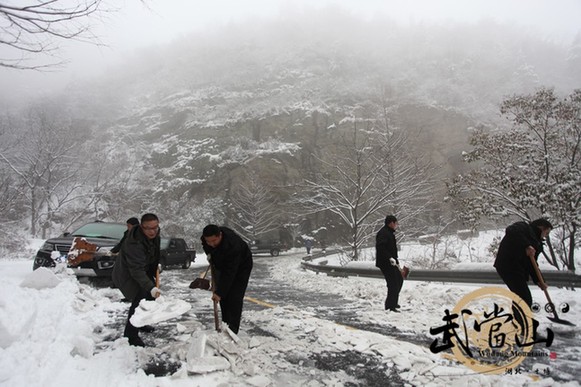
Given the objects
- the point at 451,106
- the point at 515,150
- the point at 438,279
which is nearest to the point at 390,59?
the point at 451,106

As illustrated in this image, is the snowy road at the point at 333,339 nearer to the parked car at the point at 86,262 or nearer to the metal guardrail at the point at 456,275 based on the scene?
the metal guardrail at the point at 456,275

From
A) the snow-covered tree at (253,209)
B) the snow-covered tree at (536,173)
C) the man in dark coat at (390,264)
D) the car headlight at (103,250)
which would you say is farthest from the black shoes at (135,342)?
the snow-covered tree at (253,209)

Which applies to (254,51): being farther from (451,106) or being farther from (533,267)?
(533,267)

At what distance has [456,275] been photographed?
28.1 feet

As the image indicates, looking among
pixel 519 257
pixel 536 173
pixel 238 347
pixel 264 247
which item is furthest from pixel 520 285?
pixel 264 247

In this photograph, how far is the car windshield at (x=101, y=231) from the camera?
30.9ft

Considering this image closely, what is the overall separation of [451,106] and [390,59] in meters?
13.5

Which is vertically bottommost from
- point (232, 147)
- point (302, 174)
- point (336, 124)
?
point (302, 174)

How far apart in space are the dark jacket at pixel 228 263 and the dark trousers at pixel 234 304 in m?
0.01

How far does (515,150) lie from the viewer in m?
10.6

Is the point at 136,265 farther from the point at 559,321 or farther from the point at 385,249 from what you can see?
the point at 559,321

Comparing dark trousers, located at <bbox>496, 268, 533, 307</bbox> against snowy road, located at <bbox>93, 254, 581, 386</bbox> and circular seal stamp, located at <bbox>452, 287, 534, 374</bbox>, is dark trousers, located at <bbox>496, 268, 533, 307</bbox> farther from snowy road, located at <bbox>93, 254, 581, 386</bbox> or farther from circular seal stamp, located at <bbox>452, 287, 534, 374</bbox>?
snowy road, located at <bbox>93, 254, 581, 386</bbox>

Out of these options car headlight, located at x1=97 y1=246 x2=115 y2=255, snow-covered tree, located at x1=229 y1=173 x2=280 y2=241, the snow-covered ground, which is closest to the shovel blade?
the snow-covered ground

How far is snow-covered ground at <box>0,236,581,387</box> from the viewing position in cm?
337
